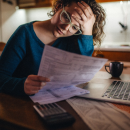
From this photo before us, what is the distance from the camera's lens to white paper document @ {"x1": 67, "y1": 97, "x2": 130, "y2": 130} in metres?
0.38

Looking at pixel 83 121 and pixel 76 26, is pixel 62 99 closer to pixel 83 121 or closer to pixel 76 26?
pixel 83 121

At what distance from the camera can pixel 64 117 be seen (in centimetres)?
38

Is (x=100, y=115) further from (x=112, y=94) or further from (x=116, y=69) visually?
(x=116, y=69)

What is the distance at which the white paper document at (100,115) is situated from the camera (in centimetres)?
38

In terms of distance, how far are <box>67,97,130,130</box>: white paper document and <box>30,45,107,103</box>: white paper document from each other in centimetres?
8

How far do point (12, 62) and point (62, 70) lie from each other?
14.0 inches

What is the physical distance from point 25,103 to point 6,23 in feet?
9.84

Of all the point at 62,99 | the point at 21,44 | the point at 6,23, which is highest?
the point at 6,23

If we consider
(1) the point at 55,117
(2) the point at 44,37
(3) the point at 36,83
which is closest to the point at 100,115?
(1) the point at 55,117

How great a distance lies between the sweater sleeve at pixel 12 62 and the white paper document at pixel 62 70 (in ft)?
Result: 0.29

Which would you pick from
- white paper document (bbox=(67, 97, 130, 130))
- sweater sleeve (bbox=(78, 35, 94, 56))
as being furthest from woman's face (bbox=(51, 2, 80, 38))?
white paper document (bbox=(67, 97, 130, 130))

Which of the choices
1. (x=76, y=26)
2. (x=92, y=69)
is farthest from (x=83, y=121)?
(x=76, y=26)

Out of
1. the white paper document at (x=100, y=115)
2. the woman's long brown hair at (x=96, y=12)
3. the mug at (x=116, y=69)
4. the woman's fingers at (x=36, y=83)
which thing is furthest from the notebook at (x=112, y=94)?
the woman's long brown hair at (x=96, y=12)

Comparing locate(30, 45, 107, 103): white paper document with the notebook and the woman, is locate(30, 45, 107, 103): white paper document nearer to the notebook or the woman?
the notebook
